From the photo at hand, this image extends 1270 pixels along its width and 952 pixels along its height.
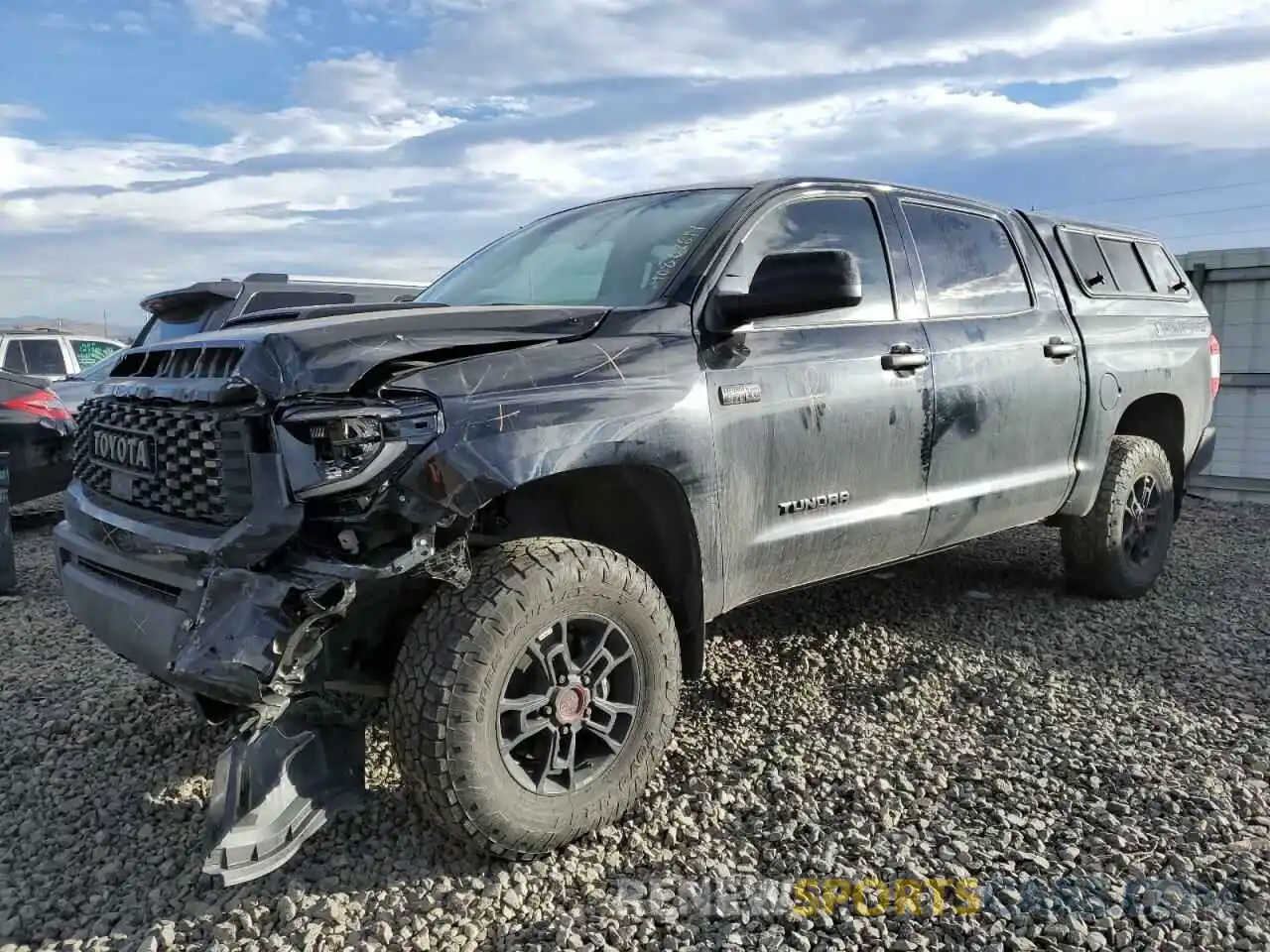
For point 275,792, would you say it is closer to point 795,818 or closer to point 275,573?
point 275,573

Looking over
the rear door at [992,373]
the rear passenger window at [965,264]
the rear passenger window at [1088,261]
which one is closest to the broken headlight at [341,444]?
the rear door at [992,373]

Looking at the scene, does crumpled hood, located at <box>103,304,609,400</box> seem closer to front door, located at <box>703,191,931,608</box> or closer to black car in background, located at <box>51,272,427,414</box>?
front door, located at <box>703,191,931,608</box>

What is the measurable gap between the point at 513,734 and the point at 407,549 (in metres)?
0.62

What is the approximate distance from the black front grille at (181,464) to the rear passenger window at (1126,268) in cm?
451

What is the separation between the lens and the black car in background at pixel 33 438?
286 inches

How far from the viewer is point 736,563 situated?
3.15 metres

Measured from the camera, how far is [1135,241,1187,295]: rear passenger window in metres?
5.46

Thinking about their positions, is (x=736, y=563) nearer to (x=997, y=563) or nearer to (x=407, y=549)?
(x=407, y=549)

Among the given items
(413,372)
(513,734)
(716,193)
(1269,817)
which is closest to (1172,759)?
(1269,817)

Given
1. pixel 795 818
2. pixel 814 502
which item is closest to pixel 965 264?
pixel 814 502

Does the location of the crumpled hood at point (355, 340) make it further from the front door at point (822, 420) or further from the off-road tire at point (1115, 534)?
the off-road tire at point (1115, 534)

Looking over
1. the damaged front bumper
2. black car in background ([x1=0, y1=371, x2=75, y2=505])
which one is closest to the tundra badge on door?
the damaged front bumper

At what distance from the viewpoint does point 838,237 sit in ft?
12.1

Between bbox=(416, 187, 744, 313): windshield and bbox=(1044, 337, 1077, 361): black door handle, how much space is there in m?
1.75
